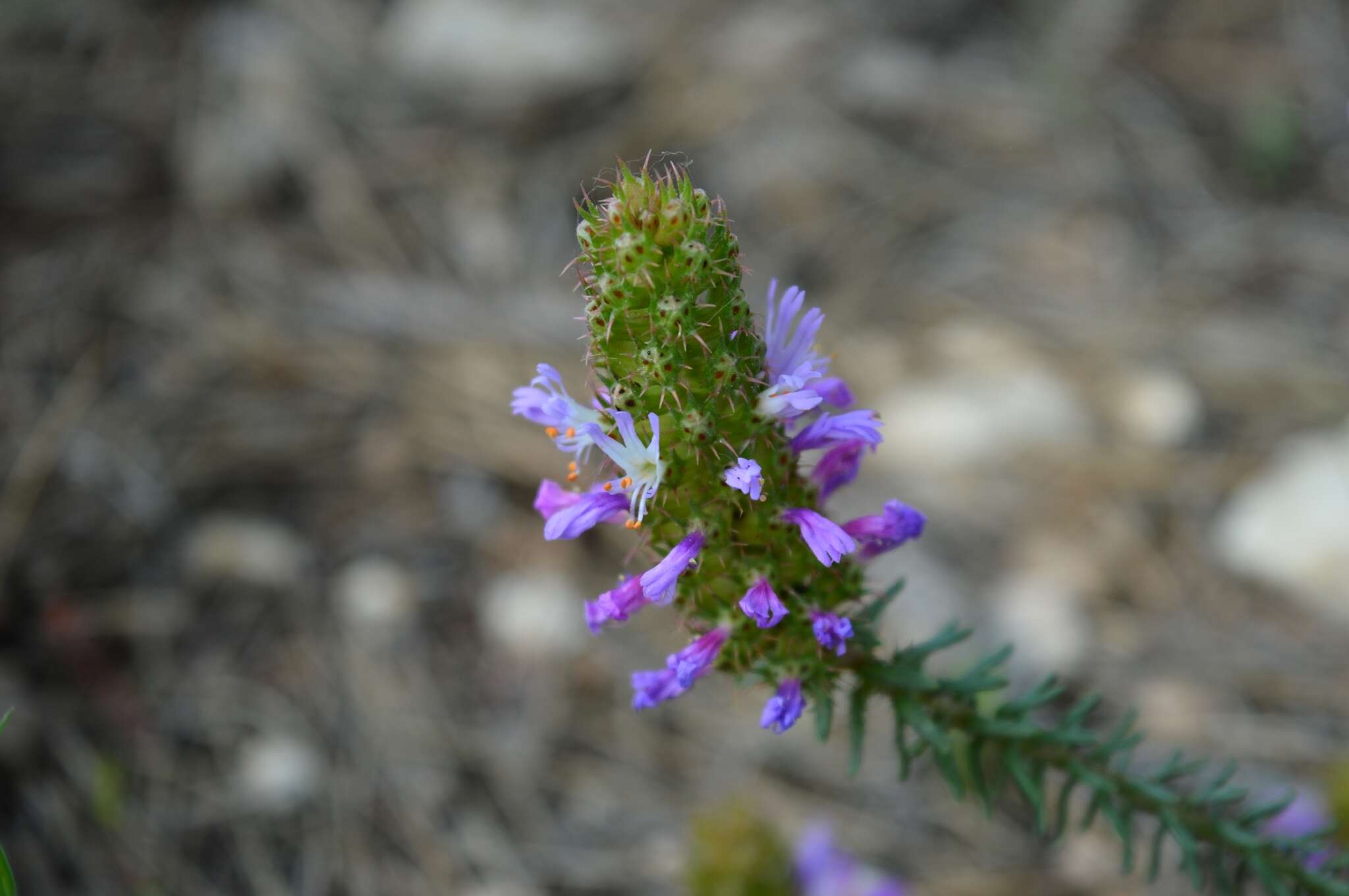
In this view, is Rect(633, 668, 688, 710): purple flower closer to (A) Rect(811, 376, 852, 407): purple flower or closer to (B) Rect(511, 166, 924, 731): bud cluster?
(B) Rect(511, 166, 924, 731): bud cluster

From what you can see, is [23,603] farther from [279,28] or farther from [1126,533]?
[1126,533]

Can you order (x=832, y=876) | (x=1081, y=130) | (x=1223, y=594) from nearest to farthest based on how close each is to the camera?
(x=832, y=876) → (x=1223, y=594) → (x=1081, y=130)

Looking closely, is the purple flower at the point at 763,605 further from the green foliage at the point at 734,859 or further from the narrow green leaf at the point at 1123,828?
the green foliage at the point at 734,859

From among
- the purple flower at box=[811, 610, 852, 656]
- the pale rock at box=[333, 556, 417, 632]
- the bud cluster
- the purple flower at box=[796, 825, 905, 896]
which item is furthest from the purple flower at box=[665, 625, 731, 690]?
the pale rock at box=[333, 556, 417, 632]

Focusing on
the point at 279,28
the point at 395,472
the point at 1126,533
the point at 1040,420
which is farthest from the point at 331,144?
the point at 1126,533

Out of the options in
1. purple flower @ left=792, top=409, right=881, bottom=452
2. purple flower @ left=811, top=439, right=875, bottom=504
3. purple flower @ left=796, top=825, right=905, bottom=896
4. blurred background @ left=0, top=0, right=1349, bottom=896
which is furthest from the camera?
blurred background @ left=0, top=0, right=1349, bottom=896

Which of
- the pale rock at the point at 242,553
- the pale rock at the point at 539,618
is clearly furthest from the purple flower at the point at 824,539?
the pale rock at the point at 242,553
